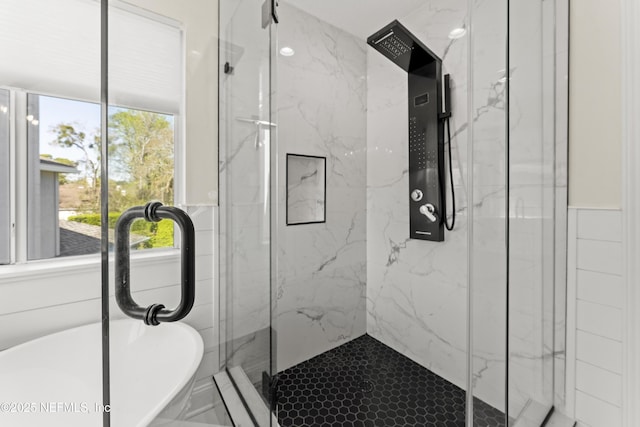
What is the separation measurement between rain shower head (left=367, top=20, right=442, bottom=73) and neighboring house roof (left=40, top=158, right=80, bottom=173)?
1593 mm

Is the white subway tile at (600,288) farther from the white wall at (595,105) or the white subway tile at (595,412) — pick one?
the white subway tile at (595,412)

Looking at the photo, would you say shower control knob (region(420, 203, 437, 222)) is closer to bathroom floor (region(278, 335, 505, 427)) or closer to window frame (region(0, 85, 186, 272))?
bathroom floor (region(278, 335, 505, 427))

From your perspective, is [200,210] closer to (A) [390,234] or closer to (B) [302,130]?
(B) [302,130]

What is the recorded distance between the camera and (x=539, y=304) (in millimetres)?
1085

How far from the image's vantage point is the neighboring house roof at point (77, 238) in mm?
1258

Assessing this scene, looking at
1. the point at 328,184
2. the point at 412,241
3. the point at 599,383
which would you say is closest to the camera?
the point at 599,383

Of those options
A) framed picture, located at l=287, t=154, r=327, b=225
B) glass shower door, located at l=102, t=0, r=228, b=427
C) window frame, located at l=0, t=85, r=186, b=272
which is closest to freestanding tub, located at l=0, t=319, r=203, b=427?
glass shower door, located at l=102, t=0, r=228, b=427

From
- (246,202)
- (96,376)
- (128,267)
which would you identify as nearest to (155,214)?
(128,267)

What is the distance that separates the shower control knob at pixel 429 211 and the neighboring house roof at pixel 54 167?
6.05 feet

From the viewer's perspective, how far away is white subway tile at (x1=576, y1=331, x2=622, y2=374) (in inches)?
41.7

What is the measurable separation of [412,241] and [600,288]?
0.95 metres

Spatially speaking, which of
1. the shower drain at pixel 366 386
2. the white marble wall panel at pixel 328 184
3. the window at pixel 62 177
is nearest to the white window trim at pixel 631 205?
the shower drain at pixel 366 386

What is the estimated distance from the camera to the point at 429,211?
1726 millimetres

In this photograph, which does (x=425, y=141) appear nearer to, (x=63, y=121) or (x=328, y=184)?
(x=328, y=184)
